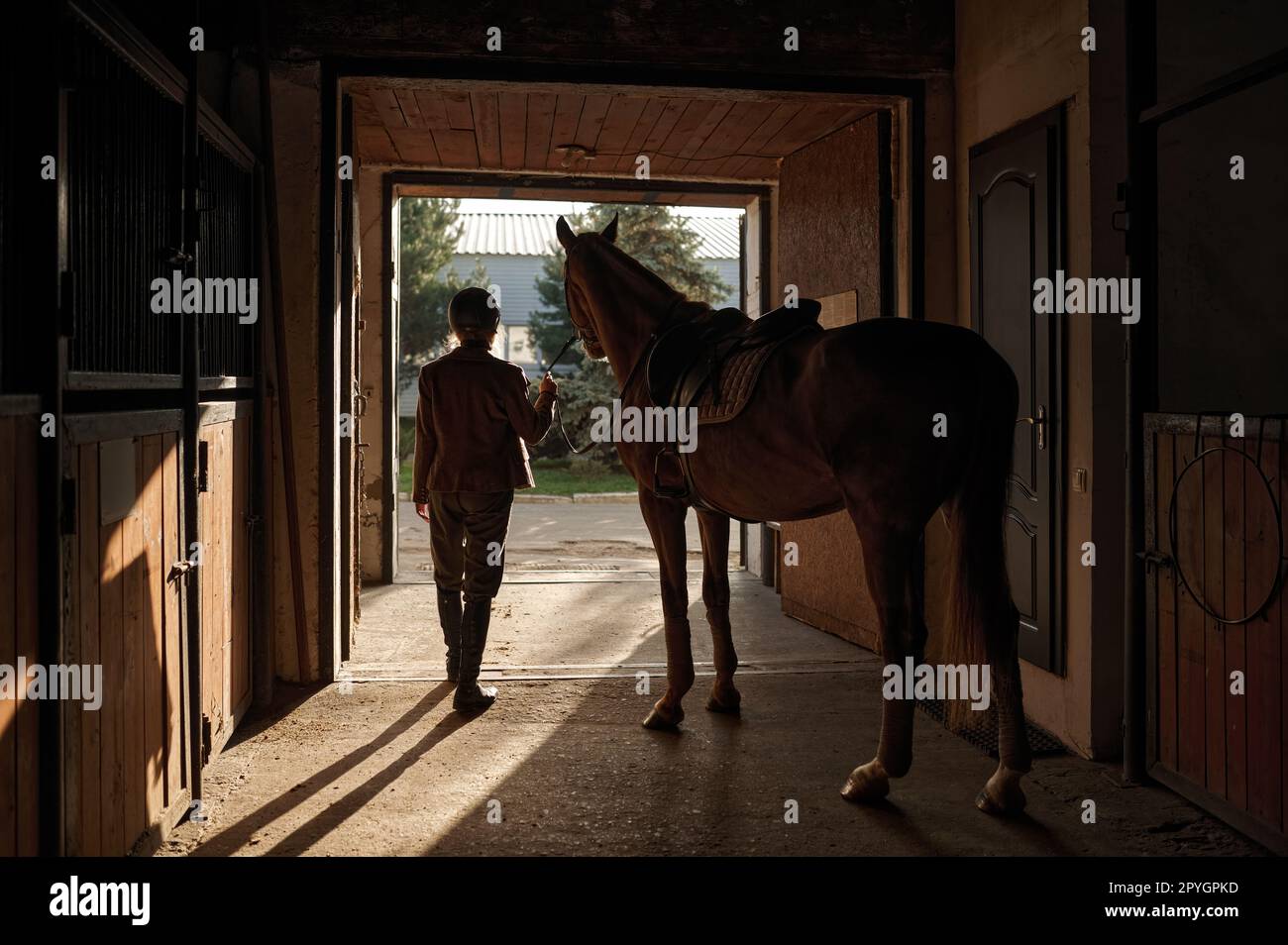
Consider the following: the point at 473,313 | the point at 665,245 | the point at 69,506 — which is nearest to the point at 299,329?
the point at 473,313

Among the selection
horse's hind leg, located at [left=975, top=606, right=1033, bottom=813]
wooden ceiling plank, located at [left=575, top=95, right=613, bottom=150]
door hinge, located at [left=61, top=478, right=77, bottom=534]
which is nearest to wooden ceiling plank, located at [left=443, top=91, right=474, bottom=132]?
wooden ceiling plank, located at [left=575, top=95, right=613, bottom=150]

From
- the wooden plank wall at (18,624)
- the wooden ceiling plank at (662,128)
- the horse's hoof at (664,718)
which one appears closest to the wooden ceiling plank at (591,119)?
the wooden ceiling plank at (662,128)

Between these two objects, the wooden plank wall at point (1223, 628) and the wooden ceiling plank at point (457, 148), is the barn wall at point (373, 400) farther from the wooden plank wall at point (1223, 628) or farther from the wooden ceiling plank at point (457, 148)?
the wooden plank wall at point (1223, 628)

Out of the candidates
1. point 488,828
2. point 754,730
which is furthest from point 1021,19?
point 488,828

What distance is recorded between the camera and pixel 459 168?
755 centimetres

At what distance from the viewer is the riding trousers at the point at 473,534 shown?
4656mm

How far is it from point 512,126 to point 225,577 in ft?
11.4

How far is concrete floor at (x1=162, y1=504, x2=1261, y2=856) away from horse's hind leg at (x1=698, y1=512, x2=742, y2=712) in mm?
96

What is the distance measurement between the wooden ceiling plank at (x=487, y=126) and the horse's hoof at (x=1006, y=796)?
4.07 m

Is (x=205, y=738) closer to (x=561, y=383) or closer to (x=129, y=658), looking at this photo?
(x=129, y=658)

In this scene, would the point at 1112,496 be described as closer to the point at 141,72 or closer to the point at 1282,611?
the point at 1282,611

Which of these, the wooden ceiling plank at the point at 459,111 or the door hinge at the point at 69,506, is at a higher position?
the wooden ceiling plank at the point at 459,111

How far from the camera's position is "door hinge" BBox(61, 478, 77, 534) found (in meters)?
2.36

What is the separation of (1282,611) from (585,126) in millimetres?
4700
